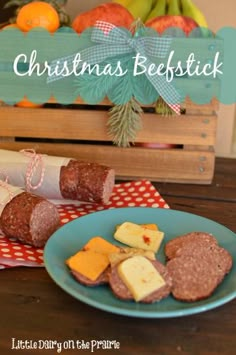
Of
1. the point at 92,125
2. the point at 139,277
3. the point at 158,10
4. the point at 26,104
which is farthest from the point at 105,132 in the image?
the point at 139,277

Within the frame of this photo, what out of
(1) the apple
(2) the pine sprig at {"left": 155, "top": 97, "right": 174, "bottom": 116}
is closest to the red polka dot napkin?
(2) the pine sprig at {"left": 155, "top": 97, "right": 174, "bottom": 116}

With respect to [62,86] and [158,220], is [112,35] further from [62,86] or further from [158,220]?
[158,220]

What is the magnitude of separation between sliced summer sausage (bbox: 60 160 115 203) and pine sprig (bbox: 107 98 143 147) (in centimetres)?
11

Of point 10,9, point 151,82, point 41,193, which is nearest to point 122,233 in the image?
point 41,193

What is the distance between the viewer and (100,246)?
0.63 m

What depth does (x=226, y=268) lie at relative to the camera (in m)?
0.62

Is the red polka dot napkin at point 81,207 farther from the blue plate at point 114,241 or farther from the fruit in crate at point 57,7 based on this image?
the fruit in crate at point 57,7

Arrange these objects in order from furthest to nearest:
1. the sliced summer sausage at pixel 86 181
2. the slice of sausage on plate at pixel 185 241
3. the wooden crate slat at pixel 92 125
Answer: the wooden crate slat at pixel 92 125, the sliced summer sausage at pixel 86 181, the slice of sausage on plate at pixel 185 241

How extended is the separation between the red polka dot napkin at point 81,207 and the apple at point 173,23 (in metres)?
0.25

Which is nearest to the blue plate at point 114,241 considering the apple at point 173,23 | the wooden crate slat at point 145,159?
the wooden crate slat at point 145,159

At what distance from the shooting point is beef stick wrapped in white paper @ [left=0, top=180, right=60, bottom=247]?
0.68 metres

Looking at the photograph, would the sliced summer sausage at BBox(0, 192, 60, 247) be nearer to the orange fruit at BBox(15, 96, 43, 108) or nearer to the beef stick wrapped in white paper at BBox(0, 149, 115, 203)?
the beef stick wrapped in white paper at BBox(0, 149, 115, 203)

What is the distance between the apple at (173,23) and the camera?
845mm

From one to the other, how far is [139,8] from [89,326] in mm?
601
